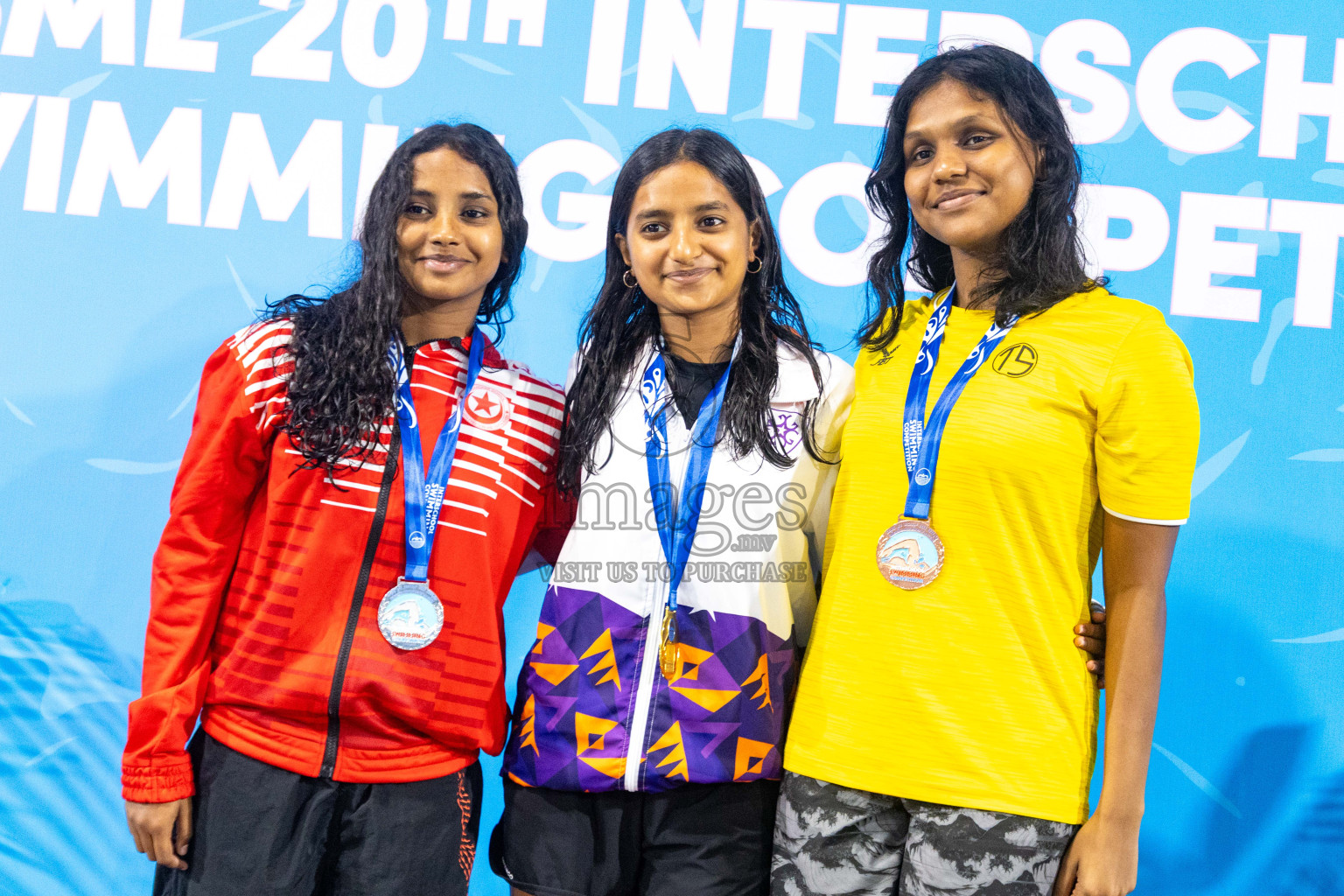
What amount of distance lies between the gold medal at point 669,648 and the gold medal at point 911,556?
39 cm

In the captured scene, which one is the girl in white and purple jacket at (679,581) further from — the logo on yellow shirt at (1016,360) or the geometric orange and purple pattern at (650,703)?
the logo on yellow shirt at (1016,360)

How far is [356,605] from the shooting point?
5.76 ft

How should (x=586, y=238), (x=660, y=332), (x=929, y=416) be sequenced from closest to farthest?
(x=929, y=416) → (x=660, y=332) → (x=586, y=238)

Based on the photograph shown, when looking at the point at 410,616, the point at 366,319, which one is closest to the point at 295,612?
the point at 410,616

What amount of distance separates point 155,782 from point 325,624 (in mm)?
377

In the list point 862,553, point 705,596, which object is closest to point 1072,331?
point 862,553

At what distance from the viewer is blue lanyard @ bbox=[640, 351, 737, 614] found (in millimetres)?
1809

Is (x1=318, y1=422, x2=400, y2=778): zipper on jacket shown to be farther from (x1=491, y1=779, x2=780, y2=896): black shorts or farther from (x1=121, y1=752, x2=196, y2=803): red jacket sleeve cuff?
(x1=491, y1=779, x2=780, y2=896): black shorts

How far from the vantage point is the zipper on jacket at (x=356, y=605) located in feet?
5.63

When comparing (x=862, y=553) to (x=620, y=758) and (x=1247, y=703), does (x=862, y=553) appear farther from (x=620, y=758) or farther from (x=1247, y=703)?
(x=1247, y=703)

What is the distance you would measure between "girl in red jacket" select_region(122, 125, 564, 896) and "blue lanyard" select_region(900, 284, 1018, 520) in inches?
30.0

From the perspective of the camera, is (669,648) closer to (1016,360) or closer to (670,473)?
(670,473)

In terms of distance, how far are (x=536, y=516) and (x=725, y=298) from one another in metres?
0.58

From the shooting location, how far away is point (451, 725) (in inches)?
70.6
